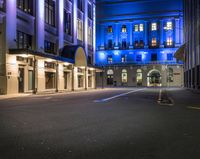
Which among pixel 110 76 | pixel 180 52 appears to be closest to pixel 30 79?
pixel 180 52

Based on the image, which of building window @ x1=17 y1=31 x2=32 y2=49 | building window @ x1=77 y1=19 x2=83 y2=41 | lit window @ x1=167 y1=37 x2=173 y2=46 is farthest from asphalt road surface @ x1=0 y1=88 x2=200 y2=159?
lit window @ x1=167 y1=37 x2=173 y2=46

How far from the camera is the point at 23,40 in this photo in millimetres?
32656

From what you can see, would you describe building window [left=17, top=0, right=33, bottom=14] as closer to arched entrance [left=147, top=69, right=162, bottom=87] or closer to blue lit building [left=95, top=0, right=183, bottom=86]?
blue lit building [left=95, top=0, right=183, bottom=86]

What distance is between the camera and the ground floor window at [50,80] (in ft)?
125

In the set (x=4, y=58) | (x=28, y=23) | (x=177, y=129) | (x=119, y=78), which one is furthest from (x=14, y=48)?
(x=119, y=78)

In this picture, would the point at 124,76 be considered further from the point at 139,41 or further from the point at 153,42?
the point at 153,42

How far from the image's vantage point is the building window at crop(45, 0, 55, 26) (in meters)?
38.7

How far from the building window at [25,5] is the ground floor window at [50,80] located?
27.2ft

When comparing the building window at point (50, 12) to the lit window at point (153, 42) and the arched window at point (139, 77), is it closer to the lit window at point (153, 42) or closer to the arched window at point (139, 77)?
the arched window at point (139, 77)

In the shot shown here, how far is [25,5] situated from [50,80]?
34.7ft

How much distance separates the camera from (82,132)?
7.92 m

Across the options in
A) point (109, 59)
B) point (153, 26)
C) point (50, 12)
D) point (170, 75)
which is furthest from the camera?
point (109, 59)

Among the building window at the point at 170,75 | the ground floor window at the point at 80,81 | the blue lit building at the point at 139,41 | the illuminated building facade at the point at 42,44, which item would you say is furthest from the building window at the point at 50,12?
the building window at the point at 170,75

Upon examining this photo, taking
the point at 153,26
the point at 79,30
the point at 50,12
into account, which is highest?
the point at 153,26
